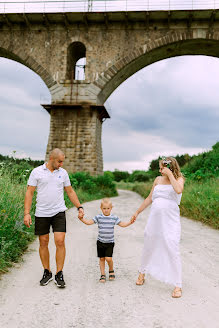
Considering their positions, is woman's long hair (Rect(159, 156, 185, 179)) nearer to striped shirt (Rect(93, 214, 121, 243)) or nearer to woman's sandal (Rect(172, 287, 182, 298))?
striped shirt (Rect(93, 214, 121, 243))

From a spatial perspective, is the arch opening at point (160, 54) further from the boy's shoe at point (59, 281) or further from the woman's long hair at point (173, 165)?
the boy's shoe at point (59, 281)

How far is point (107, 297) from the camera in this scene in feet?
10.0

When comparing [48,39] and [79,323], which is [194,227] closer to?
[79,323]

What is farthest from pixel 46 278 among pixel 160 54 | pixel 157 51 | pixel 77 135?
pixel 160 54

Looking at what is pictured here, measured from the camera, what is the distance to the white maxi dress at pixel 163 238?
336 centimetres

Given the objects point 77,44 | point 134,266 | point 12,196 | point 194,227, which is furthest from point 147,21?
point 134,266

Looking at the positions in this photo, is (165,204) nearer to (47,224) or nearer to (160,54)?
(47,224)

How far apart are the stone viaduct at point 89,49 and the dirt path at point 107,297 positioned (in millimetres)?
14875

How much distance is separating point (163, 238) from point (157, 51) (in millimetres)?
18511

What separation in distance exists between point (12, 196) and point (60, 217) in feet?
8.02

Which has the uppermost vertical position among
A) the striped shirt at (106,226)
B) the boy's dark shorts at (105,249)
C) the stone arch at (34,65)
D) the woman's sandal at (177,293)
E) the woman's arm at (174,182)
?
the stone arch at (34,65)

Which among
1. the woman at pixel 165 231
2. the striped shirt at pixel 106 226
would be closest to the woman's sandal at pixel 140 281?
the woman at pixel 165 231

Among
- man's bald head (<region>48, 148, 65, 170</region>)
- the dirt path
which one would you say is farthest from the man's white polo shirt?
the dirt path

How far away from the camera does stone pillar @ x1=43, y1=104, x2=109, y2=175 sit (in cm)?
1898
